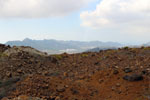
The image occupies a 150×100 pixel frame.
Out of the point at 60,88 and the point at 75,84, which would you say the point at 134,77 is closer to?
the point at 75,84

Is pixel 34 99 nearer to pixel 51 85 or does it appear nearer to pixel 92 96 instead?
pixel 51 85

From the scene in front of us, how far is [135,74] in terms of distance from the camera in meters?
11.4

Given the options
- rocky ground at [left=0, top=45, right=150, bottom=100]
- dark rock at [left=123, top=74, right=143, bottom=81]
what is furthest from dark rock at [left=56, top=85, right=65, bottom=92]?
dark rock at [left=123, top=74, right=143, bottom=81]

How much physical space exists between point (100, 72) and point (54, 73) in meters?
4.00

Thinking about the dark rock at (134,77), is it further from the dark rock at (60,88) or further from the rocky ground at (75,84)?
the dark rock at (60,88)

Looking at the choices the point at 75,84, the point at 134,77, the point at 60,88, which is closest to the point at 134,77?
the point at 134,77

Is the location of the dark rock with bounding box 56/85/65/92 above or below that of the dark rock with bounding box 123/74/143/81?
below

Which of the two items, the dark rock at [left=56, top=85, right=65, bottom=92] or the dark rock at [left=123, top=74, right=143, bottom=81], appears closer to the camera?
the dark rock at [left=56, top=85, right=65, bottom=92]

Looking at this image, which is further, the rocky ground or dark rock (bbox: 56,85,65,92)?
dark rock (bbox: 56,85,65,92)

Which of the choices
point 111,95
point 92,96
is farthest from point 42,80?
point 111,95

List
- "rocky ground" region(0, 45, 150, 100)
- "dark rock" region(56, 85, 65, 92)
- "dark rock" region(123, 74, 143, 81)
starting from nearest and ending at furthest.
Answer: "rocky ground" region(0, 45, 150, 100), "dark rock" region(56, 85, 65, 92), "dark rock" region(123, 74, 143, 81)

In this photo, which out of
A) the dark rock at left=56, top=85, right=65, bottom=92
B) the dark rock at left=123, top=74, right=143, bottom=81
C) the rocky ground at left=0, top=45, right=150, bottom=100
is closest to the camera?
the rocky ground at left=0, top=45, right=150, bottom=100

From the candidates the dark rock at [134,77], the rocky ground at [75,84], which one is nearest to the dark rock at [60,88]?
the rocky ground at [75,84]

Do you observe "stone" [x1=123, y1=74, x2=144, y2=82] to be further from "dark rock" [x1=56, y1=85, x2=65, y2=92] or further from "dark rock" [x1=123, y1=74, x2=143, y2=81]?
"dark rock" [x1=56, y1=85, x2=65, y2=92]
